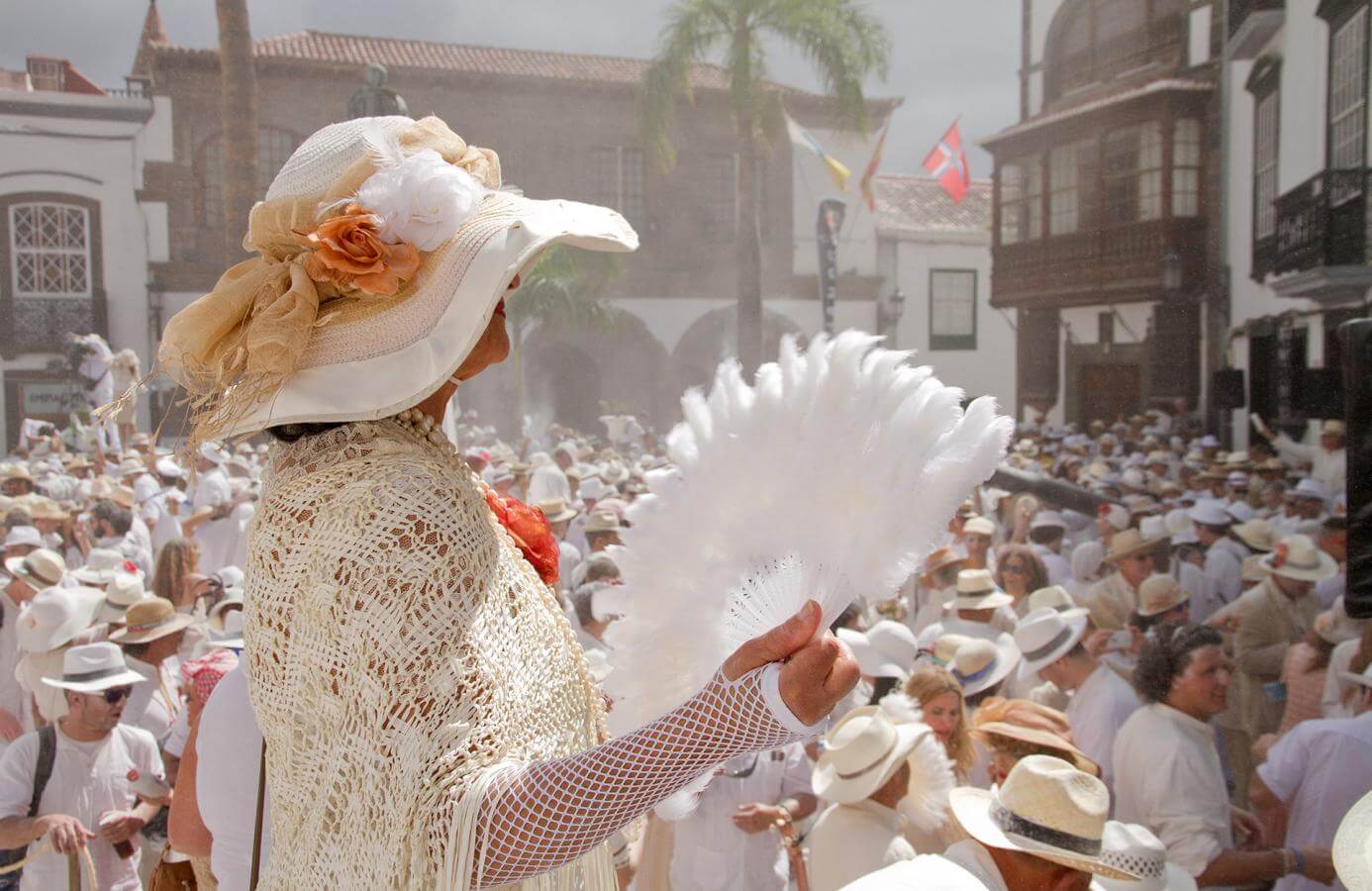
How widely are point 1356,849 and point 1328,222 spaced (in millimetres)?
9012

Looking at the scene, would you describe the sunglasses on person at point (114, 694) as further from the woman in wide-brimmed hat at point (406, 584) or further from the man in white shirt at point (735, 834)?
the woman in wide-brimmed hat at point (406, 584)

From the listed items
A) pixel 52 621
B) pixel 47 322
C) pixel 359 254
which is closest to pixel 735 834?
pixel 52 621

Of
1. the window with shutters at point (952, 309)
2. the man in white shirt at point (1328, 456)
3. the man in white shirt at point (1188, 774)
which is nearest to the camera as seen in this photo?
the man in white shirt at point (1188, 774)

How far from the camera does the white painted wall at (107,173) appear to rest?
22.3 metres

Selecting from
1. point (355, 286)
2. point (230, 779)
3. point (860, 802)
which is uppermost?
point (355, 286)

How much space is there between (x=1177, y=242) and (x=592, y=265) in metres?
13.2

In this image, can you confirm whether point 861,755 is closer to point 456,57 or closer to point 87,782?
point 87,782

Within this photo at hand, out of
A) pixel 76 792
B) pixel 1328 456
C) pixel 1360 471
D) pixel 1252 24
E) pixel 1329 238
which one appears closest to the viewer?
pixel 1360 471

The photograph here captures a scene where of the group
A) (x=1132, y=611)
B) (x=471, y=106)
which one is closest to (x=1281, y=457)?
(x=1132, y=611)

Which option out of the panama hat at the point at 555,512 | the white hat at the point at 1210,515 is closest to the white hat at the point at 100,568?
the panama hat at the point at 555,512

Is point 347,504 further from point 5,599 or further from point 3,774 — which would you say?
point 5,599

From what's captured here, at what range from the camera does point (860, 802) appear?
11.0 ft

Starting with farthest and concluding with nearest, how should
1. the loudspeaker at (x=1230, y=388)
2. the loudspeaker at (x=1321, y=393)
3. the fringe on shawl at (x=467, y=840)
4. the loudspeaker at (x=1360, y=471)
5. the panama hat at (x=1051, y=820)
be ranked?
the loudspeaker at (x=1230, y=388)
the loudspeaker at (x=1321, y=393)
the loudspeaker at (x=1360, y=471)
the panama hat at (x=1051, y=820)
the fringe on shawl at (x=467, y=840)

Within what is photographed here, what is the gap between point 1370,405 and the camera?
2715 mm
